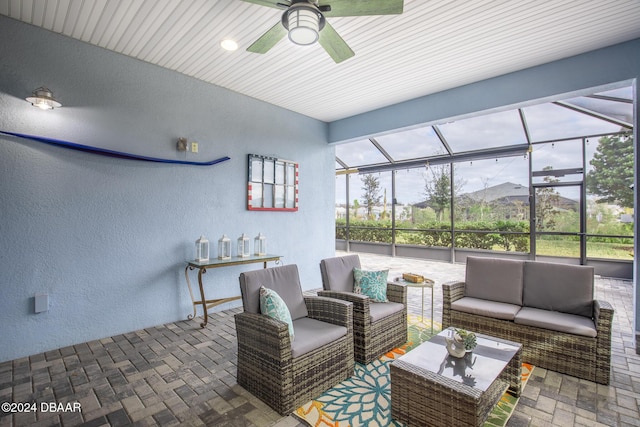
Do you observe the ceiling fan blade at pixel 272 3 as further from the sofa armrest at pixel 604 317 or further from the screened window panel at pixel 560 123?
the screened window panel at pixel 560 123

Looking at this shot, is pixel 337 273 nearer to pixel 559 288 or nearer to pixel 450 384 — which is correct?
pixel 450 384

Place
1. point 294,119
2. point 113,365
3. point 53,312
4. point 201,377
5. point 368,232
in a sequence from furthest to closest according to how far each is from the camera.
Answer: point 368,232 < point 294,119 < point 53,312 < point 113,365 < point 201,377

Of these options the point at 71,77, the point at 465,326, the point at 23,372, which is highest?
the point at 71,77

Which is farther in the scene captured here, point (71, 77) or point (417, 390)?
point (71, 77)

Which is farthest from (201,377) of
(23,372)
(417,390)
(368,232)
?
(368,232)

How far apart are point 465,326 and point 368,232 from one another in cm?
685

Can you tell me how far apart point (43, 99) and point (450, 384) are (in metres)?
4.17

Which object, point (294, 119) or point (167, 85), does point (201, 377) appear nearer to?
point (167, 85)

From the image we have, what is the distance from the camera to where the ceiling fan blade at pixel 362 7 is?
6.67 feet

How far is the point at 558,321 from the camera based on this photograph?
2.65 m

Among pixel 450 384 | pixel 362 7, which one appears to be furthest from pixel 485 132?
pixel 450 384

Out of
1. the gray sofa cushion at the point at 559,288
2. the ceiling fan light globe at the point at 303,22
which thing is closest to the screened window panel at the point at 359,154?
the gray sofa cushion at the point at 559,288

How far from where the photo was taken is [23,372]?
2.61 m

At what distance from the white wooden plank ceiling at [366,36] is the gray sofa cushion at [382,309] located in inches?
108
